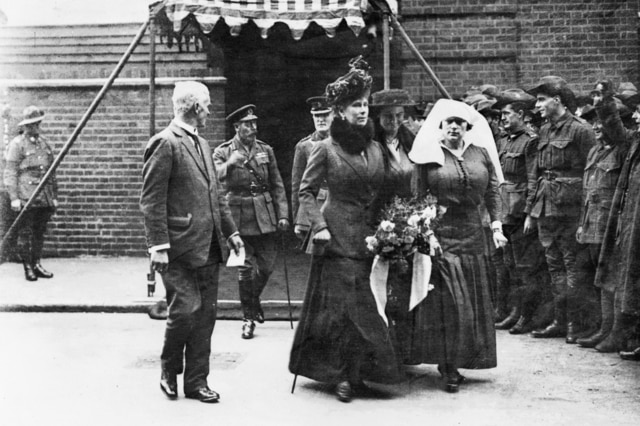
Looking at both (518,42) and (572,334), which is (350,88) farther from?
(518,42)

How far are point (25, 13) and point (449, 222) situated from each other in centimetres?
905

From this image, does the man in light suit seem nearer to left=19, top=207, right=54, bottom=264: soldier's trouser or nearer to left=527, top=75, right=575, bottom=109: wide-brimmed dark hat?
left=527, top=75, right=575, bottom=109: wide-brimmed dark hat

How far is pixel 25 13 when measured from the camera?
12.7 meters

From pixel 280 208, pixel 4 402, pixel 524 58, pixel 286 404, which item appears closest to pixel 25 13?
pixel 280 208

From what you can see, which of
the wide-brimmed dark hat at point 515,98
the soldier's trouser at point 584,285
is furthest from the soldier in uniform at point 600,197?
the wide-brimmed dark hat at point 515,98

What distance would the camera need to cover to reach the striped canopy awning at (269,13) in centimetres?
843

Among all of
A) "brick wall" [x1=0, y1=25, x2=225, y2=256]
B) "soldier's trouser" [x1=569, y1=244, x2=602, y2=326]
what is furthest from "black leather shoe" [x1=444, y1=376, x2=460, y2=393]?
"brick wall" [x1=0, y1=25, x2=225, y2=256]

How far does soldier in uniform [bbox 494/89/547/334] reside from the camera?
8016 millimetres

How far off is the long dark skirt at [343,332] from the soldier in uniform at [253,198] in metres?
2.12

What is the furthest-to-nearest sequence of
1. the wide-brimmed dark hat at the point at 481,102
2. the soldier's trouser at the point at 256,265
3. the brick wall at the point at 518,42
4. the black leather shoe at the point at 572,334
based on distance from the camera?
1. the brick wall at the point at 518,42
2. the wide-brimmed dark hat at the point at 481,102
3. the soldier's trouser at the point at 256,265
4. the black leather shoe at the point at 572,334

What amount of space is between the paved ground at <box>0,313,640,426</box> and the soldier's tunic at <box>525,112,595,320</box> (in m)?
0.69

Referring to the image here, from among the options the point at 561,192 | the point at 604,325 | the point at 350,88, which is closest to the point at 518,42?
the point at 561,192

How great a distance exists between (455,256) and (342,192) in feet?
3.37

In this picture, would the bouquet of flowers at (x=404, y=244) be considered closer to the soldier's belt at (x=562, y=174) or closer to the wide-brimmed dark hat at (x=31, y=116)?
the soldier's belt at (x=562, y=174)
